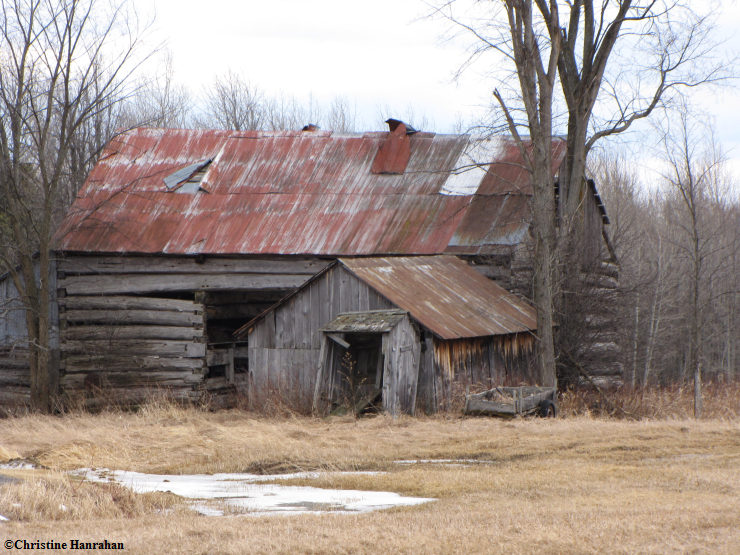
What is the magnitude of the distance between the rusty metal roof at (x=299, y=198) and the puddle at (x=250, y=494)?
9536 mm

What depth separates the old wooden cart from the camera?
1357 cm

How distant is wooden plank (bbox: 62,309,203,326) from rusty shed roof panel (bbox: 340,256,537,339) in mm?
4710

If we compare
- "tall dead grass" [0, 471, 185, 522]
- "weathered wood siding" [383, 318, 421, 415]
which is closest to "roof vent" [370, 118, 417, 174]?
"weathered wood siding" [383, 318, 421, 415]

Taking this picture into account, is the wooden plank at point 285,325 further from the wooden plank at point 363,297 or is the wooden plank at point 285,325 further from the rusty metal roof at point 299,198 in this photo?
the rusty metal roof at point 299,198

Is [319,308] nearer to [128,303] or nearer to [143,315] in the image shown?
[143,315]

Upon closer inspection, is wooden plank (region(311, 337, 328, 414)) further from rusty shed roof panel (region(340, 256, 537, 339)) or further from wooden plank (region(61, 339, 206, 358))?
wooden plank (region(61, 339, 206, 358))

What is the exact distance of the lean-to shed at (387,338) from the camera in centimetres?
1456

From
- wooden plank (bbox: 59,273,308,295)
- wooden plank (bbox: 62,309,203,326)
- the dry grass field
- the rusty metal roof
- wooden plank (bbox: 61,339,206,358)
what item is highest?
the rusty metal roof

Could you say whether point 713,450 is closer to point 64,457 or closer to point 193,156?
point 64,457

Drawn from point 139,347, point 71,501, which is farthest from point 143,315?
point 71,501

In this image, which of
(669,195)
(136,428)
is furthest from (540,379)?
(669,195)

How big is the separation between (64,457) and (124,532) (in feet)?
13.9

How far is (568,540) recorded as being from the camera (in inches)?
237

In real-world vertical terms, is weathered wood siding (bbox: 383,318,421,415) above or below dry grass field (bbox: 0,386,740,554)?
above
